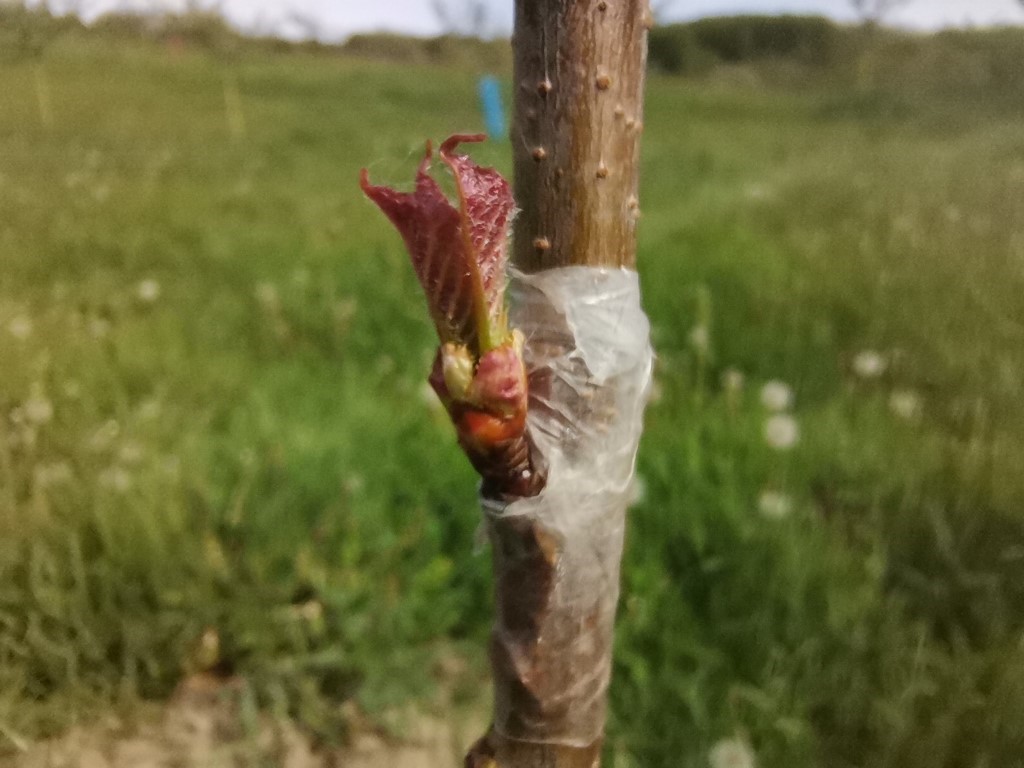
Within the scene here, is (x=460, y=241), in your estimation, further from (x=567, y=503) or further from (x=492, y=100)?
(x=492, y=100)

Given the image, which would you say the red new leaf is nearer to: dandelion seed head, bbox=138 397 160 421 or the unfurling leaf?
the unfurling leaf

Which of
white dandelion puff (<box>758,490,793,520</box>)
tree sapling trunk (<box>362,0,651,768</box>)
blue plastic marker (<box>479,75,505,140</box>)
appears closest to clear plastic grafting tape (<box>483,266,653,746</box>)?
tree sapling trunk (<box>362,0,651,768</box>)

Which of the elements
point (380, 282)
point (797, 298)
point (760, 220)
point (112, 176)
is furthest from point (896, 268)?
point (112, 176)

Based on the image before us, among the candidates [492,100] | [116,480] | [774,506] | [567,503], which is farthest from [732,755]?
[492,100]

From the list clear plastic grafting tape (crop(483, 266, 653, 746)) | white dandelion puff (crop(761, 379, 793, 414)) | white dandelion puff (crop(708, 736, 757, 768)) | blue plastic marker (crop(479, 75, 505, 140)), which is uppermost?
blue plastic marker (crop(479, 75, 505, 140))

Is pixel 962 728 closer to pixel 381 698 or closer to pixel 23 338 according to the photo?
pixel 381 698
